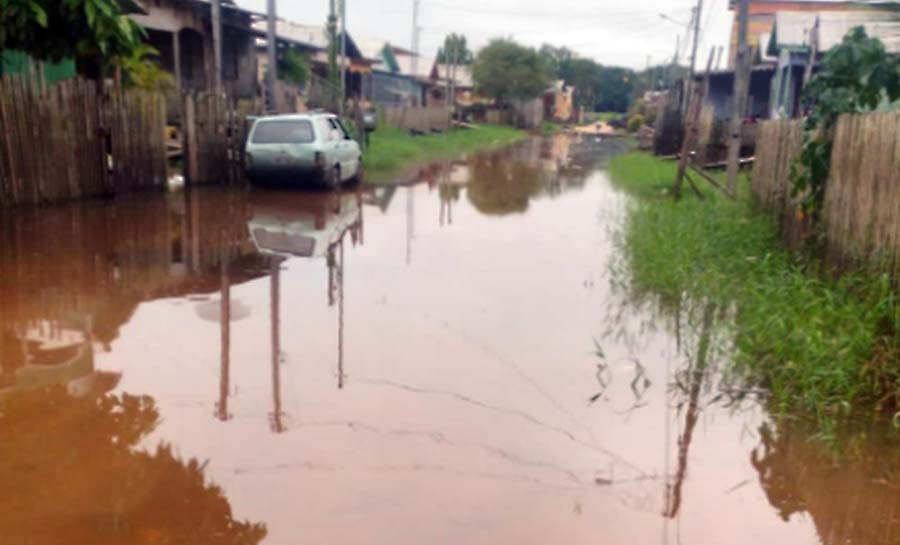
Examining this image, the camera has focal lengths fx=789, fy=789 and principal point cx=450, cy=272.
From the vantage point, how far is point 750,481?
13.4ft

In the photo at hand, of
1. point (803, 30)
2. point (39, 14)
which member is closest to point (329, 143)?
point (39, 14)

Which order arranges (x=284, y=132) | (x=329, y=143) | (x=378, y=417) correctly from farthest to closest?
(x=329, y=143) < (x=284, y=132) < (x=378, y=417)

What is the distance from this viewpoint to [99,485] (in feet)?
12.3

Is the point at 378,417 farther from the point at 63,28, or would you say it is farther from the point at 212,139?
the point at 212,139

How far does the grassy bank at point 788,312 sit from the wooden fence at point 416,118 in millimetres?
29443

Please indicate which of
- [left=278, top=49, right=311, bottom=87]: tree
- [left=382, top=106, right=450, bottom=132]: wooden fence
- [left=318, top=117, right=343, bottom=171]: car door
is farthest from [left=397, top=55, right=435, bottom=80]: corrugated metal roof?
[left=318, top=117, right=343, bottom=171]: car door

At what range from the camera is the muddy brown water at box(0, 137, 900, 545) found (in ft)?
11.8

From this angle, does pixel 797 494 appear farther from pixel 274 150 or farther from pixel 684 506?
pixel 274 150

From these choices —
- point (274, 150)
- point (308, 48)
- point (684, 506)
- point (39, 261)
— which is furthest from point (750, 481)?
point (308, 48)

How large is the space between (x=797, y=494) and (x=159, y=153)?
13.1 m

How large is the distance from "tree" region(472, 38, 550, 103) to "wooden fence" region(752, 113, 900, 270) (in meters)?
54.4

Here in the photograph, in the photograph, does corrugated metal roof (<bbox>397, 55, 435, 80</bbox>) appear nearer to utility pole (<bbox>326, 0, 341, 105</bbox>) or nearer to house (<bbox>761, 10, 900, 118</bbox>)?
utility pole (<bbox>326, 0, 341, 105</bbox>)

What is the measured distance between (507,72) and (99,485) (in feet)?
196

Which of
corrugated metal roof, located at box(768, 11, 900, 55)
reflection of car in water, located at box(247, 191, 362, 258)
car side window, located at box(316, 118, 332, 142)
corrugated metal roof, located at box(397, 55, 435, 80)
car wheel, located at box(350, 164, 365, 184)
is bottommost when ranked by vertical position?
reflection of car in water, located at box(247, 191, 362, 258)
